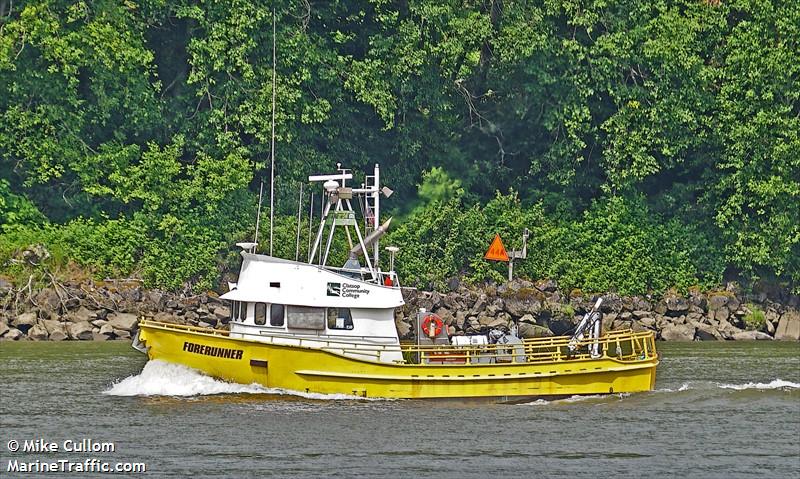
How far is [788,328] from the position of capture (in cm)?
6147

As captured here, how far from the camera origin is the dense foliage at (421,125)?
62.3 meters

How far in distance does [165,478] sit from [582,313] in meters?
29.7

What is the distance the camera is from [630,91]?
64.2 metres

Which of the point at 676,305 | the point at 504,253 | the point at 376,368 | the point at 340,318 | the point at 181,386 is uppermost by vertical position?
the point at 504,253

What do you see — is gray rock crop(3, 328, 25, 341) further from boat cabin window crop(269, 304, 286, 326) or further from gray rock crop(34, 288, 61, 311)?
boat cabin window crop(269, 304, 286, 326)

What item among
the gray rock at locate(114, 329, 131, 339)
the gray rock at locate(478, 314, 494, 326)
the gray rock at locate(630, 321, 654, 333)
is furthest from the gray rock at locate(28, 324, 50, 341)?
the gray rock at locate(630, 321, 654, 333)

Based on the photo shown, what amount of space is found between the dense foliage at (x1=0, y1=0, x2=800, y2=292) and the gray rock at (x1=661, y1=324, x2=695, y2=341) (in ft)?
10.9

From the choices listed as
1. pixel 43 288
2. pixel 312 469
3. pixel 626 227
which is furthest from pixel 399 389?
pixel 626 227

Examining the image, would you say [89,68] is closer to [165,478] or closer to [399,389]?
[399,389]

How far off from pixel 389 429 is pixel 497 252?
25571 mm

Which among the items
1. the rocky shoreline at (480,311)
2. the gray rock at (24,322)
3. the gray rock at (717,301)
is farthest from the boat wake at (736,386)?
the gray rock at (24,322)

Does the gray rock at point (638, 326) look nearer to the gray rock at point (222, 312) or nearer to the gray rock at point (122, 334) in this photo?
the gray rock at point (222, 312)

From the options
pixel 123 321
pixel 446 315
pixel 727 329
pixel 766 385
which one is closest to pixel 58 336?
pixel 123 321

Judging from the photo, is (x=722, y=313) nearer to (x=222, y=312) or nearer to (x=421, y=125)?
(x=421, y=125)
